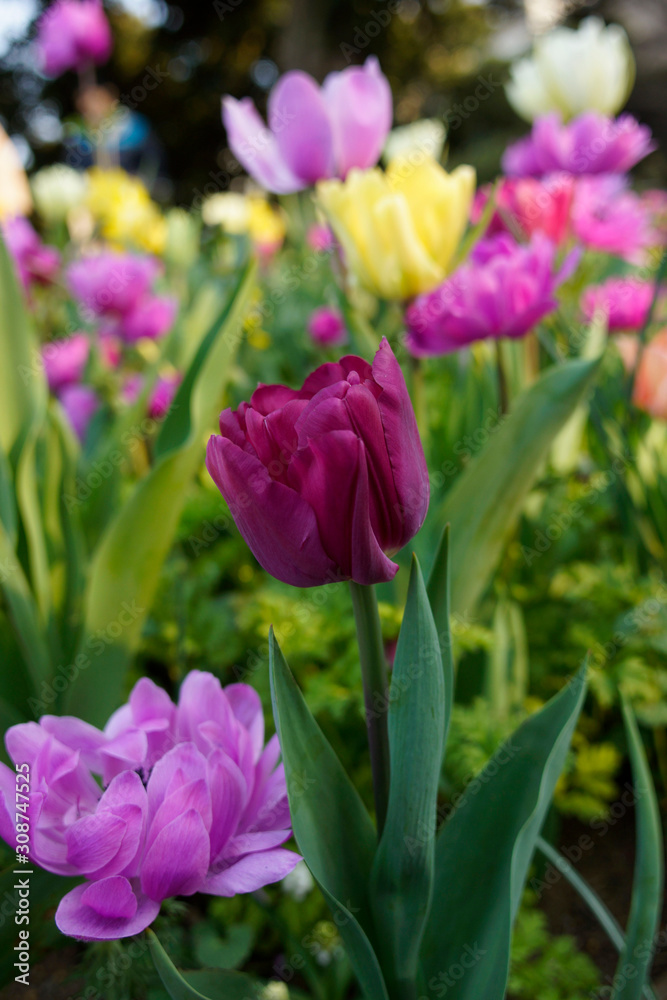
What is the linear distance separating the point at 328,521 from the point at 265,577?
1017 millimetres

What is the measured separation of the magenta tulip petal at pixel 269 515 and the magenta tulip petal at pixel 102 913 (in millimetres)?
214

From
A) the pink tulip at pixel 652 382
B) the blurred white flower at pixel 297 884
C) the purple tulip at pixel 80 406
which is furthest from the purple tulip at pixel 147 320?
the blurred white flower at pixel 297 884

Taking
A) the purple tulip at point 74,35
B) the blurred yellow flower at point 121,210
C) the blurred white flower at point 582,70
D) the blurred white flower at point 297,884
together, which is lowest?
the blurred white flower at point 297,884

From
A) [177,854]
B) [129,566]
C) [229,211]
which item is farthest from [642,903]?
[229,211]

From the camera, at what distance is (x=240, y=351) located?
181 centimetres

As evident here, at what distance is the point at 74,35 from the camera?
10.0 ft

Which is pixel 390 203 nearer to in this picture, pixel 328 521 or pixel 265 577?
pixel 328 521

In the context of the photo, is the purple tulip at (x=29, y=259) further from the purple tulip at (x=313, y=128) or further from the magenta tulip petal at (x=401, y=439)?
the magenta tulip petal at (x=401, y=439)

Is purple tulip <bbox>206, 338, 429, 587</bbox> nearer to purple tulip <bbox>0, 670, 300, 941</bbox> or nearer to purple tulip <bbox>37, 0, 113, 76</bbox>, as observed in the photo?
purple tulip <bbox>0, 670, 300, 941</bbox>

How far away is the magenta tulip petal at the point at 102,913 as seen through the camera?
1.47 feet

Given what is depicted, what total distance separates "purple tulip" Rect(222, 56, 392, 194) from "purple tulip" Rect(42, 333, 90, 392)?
0.79 meters

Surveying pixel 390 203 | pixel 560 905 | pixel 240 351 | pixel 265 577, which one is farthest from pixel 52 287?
pixel 560 905

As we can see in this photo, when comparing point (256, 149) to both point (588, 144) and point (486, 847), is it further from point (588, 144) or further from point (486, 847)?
point (486, 847)

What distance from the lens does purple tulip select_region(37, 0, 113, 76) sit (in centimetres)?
304
